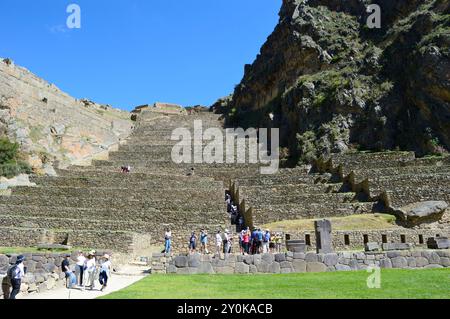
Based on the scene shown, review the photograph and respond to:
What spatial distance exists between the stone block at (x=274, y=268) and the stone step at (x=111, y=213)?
9.99 m

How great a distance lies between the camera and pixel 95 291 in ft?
41.0

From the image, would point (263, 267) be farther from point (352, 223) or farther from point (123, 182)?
point (123, 182)

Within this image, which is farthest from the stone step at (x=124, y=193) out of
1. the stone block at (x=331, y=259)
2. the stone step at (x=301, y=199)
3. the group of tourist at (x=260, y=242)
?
the stone block at (x=331, y=259)

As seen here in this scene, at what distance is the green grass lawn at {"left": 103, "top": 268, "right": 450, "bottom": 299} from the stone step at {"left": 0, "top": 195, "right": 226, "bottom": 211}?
11696 millimetres

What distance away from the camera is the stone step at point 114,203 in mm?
26344

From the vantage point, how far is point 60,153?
40188 millimetres

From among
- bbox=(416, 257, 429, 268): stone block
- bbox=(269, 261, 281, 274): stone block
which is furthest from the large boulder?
bbox=(269, 261, 281, 274): stone block

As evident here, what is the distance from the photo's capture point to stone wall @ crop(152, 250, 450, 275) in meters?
14.9

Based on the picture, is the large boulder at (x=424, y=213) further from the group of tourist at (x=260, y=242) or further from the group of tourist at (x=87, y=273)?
the group of tourist at (x=87, y=273)

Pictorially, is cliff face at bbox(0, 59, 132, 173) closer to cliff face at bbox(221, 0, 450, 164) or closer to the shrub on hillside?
the shrub on hillside

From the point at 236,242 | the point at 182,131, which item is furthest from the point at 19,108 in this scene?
the point at 236,242

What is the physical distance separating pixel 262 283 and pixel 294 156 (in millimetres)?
28396

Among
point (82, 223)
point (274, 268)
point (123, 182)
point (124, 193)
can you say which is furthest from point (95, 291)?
point (123, 182)
